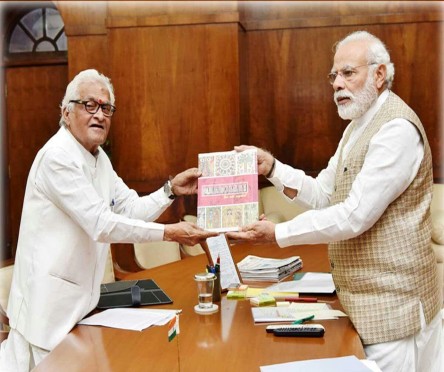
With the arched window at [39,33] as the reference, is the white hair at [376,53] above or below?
below

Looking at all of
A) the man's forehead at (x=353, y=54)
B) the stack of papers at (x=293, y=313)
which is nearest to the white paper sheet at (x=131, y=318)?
the stack of papers at (x=293, y=313)

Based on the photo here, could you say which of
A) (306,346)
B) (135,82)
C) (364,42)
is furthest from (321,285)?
(135,82)

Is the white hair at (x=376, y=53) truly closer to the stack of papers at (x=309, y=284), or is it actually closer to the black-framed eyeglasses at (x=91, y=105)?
the stack of papers at (x=309, y=284)

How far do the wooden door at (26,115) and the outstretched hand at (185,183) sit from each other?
3621mm

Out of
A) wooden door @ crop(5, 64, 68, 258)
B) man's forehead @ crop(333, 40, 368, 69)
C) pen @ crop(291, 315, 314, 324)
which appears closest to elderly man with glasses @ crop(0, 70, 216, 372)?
pen @ crop(291, 315, 314, 324)

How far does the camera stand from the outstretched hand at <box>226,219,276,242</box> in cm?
219

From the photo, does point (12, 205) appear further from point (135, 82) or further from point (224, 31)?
point (224, 31)

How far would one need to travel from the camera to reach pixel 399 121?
79.8 inches

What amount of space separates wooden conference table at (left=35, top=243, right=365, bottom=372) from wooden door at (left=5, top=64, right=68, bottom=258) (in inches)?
170

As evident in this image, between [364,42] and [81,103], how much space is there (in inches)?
41.8

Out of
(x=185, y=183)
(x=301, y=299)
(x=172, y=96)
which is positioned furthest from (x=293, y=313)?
(x=172, y=96)

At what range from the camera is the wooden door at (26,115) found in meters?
6.09

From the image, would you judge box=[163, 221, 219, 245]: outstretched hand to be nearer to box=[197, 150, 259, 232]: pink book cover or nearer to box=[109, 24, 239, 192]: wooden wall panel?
box=[197, 150, 259, 232]: pink book cover

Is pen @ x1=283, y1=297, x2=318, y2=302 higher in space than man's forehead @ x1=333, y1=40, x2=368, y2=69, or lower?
lower
